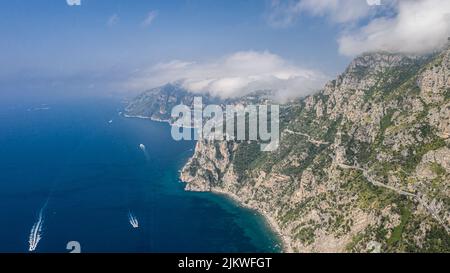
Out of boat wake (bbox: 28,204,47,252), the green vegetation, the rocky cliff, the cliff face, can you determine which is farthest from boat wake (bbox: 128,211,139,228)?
the green vegetation

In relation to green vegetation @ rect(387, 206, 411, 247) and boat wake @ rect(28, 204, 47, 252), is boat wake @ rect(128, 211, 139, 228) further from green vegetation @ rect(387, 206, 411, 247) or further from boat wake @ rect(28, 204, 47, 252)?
green vegetation @ rect(387, 206, 411, 247)

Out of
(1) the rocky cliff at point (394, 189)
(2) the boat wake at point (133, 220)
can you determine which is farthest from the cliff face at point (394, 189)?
(2) the boat wake at point (133, 220)

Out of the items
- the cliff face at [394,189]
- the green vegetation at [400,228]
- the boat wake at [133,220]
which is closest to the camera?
the green vegetation at [400,228]

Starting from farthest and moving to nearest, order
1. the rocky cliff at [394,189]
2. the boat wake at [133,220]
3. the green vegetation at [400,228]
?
the boat wake at [133,220]
the rocky cliff at [394,189]
the green vegetation at [400,228]

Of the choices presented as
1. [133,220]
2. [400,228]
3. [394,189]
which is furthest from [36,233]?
[394,189]

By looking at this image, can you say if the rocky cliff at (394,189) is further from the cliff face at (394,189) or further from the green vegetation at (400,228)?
the cliff face at (394,189)

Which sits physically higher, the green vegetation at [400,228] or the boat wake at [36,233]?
the green vegetation at [400,228]
